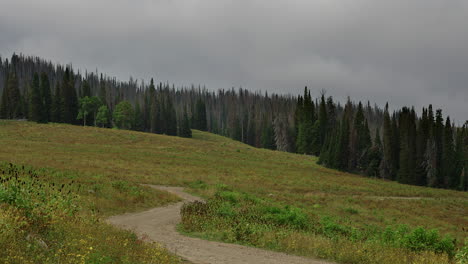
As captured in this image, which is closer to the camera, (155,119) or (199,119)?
(155,119)

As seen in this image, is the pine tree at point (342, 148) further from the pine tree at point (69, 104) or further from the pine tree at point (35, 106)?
the pine tree at point (35, 106)

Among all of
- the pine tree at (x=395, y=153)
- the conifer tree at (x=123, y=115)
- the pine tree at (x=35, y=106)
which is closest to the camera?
the pine tree at (x=395, y=153)

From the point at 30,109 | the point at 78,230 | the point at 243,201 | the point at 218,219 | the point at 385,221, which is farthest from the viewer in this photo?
the point at 30,109

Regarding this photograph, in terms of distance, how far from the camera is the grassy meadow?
1327 cm

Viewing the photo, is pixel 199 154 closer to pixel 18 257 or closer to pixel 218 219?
pixel 218 219

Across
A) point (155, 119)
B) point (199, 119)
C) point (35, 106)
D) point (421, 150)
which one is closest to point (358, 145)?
point (421, 150)

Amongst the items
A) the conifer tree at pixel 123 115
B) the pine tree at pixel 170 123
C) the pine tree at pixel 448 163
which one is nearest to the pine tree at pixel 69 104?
the conifer tree at pixel 123 115

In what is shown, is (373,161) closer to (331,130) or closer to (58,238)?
(331,130)

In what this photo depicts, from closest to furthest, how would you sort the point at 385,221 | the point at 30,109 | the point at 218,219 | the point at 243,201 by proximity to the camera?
the point at 218,219, the point at 243,201, the point at 385,221, the point at 30,109

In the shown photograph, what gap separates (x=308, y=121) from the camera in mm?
95500

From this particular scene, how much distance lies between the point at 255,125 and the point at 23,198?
132728 mm

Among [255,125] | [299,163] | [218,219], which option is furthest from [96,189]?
[255,125]

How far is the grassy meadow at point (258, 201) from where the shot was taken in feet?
A: 43.5

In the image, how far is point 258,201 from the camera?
25344 millimetres
